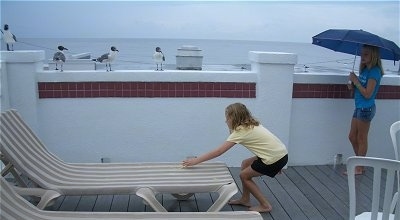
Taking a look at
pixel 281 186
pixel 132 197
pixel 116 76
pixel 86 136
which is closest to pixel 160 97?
pixel 116 76

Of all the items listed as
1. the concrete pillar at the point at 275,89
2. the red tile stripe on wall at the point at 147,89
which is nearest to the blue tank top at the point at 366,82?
the concrete pillar at the point at 275,89

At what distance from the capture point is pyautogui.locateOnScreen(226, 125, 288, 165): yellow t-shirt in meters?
3.65

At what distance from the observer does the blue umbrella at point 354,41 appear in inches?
170

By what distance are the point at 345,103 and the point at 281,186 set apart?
5.06 ft

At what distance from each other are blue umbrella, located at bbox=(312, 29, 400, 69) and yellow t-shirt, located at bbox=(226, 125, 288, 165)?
160 centimetres

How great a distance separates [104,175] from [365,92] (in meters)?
3.00

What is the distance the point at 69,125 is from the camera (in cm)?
488

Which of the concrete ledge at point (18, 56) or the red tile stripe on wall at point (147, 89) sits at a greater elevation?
the concrete ledge at point (18, 56)

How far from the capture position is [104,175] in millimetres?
3748

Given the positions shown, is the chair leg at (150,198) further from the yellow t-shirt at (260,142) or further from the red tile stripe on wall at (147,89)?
the red tile stripe on wall at (147,89)

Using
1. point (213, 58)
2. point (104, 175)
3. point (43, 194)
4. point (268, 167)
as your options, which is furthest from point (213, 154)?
point (213, 58)

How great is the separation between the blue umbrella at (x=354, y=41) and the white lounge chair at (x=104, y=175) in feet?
6.77

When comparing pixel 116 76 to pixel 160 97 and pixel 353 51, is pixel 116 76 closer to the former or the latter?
pixel 160 97

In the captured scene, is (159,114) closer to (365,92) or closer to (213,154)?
(213,154)
